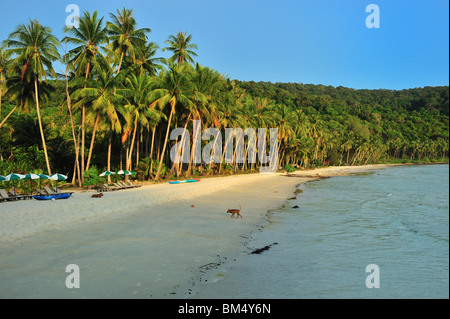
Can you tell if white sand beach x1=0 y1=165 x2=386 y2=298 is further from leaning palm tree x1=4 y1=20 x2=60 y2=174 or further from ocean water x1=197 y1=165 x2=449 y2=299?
leaning palm tree x1=4 y1=20 x2=60 y2=174

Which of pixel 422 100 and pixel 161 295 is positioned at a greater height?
pixel 422 100

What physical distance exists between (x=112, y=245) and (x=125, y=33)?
30930 mm

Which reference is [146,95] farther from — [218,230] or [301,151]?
[301,151]

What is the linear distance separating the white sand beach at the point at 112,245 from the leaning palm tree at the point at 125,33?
22232mm

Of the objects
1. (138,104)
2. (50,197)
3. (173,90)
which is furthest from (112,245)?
(173,90)

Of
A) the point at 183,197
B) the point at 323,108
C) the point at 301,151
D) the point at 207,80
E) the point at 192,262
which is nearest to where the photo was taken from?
the point at 192,262

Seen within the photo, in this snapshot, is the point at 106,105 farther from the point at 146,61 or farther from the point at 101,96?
the point at 146,61

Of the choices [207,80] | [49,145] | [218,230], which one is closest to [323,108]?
[207,80]

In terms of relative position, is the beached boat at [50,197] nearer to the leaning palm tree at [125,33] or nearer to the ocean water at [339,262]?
the ocean water at [339,262]

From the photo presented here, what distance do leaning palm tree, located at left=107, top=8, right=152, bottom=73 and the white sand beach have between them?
2223cm

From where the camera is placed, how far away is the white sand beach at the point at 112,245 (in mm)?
6559

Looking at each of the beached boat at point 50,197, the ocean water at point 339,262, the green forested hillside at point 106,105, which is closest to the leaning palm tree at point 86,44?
the green forested hillside at point 106,105
